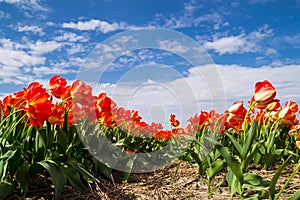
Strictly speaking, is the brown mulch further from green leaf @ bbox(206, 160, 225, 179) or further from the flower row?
the flower row

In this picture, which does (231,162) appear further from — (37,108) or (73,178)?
(37,108)

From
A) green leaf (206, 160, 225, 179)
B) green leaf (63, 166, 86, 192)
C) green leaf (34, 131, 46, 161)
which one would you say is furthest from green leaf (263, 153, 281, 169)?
green leaf (34, 131, 46, 161)

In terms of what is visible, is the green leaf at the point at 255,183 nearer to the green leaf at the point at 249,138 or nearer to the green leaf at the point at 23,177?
the green leaf at the point at 249,138

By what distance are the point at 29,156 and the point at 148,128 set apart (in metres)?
4.09

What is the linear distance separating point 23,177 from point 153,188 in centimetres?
140

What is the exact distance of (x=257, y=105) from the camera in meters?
2.35

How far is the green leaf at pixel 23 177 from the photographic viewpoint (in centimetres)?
200

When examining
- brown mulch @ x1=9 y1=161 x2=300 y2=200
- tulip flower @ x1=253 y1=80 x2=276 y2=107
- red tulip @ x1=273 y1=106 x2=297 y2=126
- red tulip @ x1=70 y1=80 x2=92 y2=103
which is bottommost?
brown mulch @ x1=9 y1=161 x2=300 y2=200

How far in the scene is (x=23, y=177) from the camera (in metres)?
2.02

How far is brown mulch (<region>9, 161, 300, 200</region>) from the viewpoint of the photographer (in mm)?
2311

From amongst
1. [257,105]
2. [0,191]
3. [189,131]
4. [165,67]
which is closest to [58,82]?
[0,191]

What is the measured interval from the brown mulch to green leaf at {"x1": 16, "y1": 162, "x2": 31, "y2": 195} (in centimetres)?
7

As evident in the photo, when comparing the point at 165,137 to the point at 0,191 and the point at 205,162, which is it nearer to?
the point at 205,162

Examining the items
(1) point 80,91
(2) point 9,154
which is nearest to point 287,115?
(1) point 80,91
